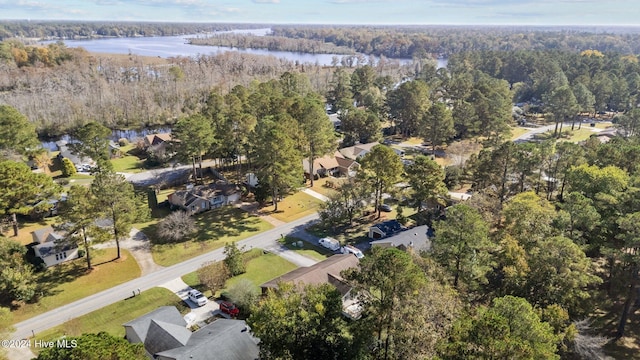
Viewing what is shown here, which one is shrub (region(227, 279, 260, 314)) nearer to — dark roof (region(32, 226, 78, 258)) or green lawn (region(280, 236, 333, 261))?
green lawn (region(280, 236, 333, 261))

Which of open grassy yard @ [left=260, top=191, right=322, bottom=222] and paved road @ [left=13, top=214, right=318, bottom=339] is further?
open grassy yard @ [left=260, top=191, right=322, bottom=222]

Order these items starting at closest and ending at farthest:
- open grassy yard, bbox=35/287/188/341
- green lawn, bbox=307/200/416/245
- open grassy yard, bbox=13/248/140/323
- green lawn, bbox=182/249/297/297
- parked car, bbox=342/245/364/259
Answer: open grassy yard, bbox=35/287/188/341 < open grassy yard, bbox=13/248/140/323 < green lawn, bbox=182/249/297/297 < parked car, bbox=342/245/364/259 < green lawn, bbox=307/200/416/245

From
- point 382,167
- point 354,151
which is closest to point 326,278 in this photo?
point 382,167

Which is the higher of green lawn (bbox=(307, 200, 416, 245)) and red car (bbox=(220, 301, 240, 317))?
red car (bbox=(220, 301, 240, 317))

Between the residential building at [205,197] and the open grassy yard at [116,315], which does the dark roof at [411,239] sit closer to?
the open grassy yard at [116,315]

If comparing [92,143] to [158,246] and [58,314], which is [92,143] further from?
[58,314]

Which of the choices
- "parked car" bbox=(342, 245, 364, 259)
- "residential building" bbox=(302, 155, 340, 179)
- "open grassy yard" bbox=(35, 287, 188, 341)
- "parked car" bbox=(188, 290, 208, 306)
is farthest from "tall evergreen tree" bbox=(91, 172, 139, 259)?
"residential building" bbox=(302, 155, 340, 179)

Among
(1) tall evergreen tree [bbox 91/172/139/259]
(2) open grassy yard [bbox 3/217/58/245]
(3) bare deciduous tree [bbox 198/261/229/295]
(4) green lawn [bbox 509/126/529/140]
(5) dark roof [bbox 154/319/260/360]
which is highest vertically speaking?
(1) tall evergreen tree [bbox 91/172/139/259]

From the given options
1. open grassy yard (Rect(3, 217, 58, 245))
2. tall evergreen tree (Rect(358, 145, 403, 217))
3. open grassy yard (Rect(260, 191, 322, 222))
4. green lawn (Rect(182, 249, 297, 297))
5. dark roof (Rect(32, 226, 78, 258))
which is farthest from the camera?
open grassy yard (Rect(260, 191, 322, 222))
